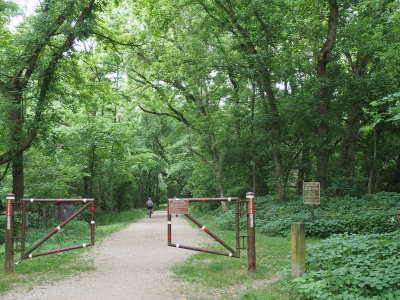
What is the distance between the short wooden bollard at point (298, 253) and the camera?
557cm

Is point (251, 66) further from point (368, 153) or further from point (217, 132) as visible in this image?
point (368, 153)

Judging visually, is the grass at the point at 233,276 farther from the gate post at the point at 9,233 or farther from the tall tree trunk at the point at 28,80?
the tall tree trunk at the point at 28,80

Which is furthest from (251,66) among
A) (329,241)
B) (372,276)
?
(372,276)

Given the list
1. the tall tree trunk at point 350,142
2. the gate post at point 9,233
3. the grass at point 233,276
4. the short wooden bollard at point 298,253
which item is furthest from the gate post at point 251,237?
the tall tree trunk at point 350,142

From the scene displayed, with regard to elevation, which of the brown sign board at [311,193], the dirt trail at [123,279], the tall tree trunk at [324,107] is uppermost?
the tall tree trunk at [324,107]

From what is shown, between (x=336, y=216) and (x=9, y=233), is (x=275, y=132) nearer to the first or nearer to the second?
Answer: (x=336, y=216)

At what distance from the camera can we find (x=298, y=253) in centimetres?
557

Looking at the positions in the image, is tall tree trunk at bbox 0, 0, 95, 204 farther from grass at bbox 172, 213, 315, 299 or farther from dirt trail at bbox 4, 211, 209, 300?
grass at bbox 172, 213, 315, 299

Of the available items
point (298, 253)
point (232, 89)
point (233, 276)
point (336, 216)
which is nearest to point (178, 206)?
point (233, 276)

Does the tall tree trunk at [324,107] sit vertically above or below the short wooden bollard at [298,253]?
above

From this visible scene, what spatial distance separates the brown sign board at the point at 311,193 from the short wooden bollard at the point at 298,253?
612 cm

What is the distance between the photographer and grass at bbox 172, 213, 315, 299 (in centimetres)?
522

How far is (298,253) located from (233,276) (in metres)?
1.37

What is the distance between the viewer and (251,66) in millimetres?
15586
